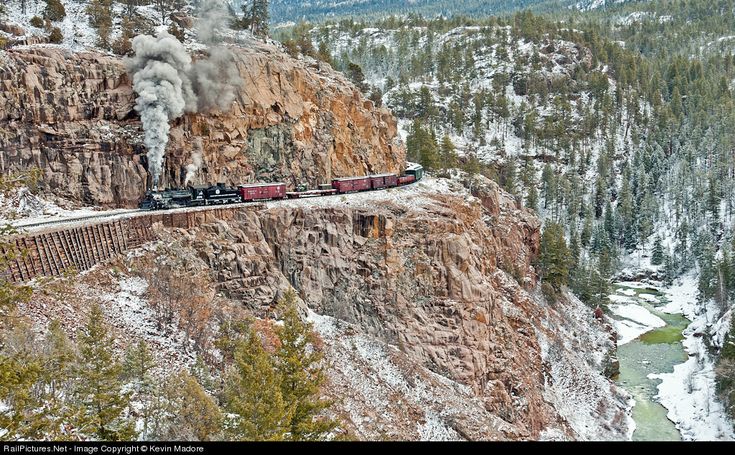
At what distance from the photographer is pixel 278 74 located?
4850 cm

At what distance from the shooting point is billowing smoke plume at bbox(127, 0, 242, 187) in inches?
1592

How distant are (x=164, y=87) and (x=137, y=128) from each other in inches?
143

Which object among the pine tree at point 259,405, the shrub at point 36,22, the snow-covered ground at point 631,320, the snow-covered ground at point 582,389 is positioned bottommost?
the snow-covered ground at point 631,320

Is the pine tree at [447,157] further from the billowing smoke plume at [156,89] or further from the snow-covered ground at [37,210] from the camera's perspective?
the snow-covered ground at [37,210]

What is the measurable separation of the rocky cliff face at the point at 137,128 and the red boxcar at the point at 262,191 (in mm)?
3457

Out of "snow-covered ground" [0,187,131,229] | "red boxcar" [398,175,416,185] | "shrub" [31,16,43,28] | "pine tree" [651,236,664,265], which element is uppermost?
"shrub" [31,16,43,28]

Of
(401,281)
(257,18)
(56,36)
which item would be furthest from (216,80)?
(257,18)

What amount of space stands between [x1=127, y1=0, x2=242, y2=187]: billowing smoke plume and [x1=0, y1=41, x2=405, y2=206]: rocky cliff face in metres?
1.05

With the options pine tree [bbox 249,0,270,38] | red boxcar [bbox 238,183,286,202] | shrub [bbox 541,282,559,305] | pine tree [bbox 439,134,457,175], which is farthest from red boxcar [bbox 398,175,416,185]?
pine tree [bbox 249,0,270,38]

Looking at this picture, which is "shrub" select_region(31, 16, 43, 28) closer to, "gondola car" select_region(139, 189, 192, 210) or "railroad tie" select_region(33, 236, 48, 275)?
"gondola car" select_region(139, 189, 192, 210)

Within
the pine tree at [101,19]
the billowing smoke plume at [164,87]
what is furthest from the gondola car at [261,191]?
the pine tree at [101,19]

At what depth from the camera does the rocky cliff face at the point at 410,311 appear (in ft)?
118

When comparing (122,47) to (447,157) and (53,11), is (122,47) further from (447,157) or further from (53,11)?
(447,157)
